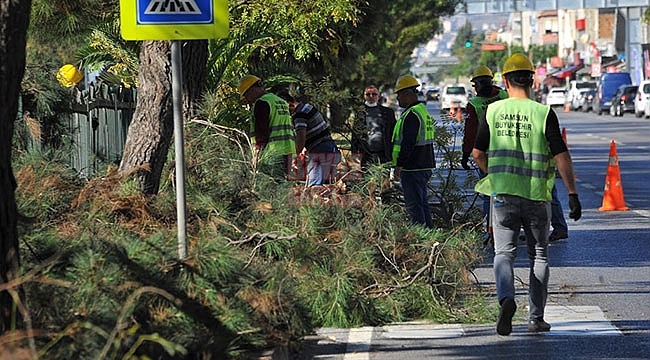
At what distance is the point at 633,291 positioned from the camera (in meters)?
10.5

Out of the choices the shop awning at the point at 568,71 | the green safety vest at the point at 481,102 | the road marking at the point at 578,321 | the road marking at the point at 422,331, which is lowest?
the road marking at the point at 578,321

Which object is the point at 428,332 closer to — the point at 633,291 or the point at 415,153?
the point at 633,291

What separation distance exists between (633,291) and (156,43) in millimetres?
4722

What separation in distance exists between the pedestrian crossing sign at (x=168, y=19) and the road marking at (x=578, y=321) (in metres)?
3.14

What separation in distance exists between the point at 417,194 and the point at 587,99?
202 ft

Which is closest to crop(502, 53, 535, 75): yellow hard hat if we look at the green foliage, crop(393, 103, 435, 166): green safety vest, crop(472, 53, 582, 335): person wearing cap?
crop(472, 53, 582, 335): person wearing cap

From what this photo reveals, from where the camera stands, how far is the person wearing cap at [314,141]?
1302 centimetres

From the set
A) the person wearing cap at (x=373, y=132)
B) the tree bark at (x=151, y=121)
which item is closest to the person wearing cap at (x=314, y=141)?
the person wearing cap at (x=373, y=132)

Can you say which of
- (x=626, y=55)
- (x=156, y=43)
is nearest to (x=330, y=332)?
(x=156, y=43)

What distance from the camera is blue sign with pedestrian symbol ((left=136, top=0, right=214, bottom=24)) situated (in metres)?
8.34

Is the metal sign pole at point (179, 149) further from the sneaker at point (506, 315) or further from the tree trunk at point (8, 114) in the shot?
the sneaker at point (506, 315)

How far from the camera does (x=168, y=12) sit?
8352 mm

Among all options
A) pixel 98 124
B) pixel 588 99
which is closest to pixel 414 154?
pixel 98 124

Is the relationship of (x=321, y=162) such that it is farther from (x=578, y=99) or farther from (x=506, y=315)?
(x=578, y=99)
